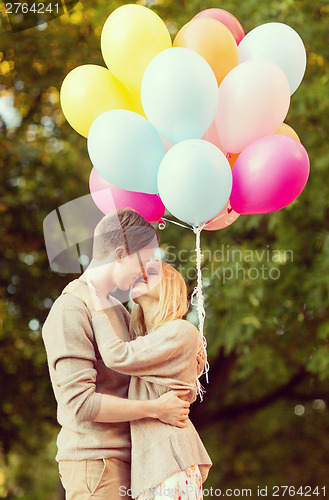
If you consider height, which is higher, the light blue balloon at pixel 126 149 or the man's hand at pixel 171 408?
the light blue balloon at pixel 126 149

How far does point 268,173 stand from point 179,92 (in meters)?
0.38

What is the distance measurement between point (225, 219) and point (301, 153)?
0.42m

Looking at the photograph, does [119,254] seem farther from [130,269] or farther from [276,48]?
[276,48]

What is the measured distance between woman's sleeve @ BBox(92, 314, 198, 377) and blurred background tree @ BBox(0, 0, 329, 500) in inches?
85.7

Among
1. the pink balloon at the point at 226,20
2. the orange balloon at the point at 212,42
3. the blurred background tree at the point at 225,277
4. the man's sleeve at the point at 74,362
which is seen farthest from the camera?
the blurred background tree at the point at 225,277

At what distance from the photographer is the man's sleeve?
176 cm

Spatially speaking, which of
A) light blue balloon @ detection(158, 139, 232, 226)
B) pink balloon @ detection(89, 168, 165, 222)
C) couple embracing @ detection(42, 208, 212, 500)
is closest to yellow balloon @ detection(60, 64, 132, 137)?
pink balloon @ detection(89, 168, 165, 222)

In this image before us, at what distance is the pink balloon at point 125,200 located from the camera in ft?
7.15

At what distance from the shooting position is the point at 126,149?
2.00 m

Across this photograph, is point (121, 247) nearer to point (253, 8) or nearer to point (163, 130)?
point (163, 130)

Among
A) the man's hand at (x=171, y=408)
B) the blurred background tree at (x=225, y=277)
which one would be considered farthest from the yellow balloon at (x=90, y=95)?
the blurred background tree at (x=225, y=277)

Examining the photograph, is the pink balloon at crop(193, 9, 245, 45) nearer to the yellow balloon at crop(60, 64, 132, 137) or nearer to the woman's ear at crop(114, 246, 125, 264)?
the yellow balloon at crop(60, 64, 132, 137)

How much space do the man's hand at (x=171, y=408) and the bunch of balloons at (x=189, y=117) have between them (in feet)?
1.81

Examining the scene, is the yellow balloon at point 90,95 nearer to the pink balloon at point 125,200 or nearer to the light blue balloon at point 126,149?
the light blue balloon at point 126,149
